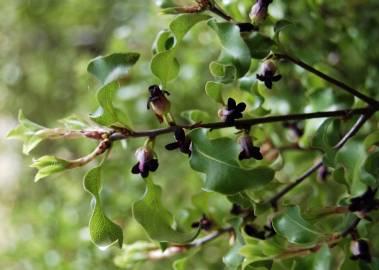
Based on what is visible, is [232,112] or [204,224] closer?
[232,112]

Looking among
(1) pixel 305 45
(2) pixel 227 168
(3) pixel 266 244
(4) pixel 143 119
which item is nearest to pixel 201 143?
(2) pixel 227 168

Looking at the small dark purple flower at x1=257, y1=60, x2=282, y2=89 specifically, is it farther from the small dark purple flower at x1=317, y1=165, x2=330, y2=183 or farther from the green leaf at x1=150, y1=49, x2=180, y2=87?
the small dark purple flower at x1=317, y1=165, x2=330, y2=183

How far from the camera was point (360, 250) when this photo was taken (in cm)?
65

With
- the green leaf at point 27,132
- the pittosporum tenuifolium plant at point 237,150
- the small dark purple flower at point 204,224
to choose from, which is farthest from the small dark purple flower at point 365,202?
the green leaf at point 27,132

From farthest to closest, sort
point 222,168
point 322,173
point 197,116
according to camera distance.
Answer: point 322,173 < point 197,116 < point 222,168

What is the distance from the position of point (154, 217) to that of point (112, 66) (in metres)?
0.16

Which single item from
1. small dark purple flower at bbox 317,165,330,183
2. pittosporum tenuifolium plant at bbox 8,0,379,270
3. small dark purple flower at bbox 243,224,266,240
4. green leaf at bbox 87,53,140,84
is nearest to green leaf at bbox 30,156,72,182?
pittosporum tenuifolium plant at bbox 8,0,379,270

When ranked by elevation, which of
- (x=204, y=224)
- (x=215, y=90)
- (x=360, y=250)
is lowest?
(x=204, y=224)

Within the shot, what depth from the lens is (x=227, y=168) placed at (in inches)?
23.3

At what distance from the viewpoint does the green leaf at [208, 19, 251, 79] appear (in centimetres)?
61

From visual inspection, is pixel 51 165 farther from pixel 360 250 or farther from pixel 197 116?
pixel 360 250

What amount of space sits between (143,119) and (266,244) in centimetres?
80

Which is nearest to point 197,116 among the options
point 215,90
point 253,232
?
point 215,90

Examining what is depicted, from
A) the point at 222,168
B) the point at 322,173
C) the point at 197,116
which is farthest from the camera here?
the point at 322,173
